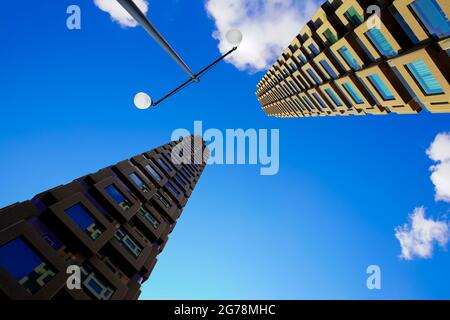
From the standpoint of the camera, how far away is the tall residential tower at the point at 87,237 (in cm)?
938

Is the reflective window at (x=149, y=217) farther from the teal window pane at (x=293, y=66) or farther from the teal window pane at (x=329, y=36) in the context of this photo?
the teal window pane at (x=293, y=66)

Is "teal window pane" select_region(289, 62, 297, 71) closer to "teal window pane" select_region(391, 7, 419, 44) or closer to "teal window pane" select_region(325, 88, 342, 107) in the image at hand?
"teal window pane" select_region(325, 88, 342, 107)

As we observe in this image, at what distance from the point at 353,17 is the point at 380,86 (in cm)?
399

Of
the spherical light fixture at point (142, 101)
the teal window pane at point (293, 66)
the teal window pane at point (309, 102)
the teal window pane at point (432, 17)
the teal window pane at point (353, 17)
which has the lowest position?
the teal window pane at point (309, 102)

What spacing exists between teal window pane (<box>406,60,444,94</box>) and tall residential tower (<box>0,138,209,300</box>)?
49.7ft

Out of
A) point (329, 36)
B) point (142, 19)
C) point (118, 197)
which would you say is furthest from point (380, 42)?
point (118, 197)

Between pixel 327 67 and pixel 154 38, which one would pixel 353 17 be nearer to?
pixel 327 67

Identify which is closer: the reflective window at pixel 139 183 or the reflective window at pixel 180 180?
the reflective window at pixel 139 183

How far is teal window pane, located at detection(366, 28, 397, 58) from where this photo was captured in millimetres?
13633

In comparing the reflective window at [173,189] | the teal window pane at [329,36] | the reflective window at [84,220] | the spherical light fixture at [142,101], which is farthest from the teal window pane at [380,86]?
the reflective window at [173,189]

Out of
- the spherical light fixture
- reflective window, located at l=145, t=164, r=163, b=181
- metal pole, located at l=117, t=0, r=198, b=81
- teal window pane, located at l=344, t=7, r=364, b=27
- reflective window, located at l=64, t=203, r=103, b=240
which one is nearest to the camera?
metal pole, located at l=117, t=0, r=198, b=81

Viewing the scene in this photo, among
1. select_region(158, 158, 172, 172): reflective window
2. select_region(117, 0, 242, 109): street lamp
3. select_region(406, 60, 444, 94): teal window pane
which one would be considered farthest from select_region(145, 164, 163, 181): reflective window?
select_region(406, 60, 444, 94): teal window pane

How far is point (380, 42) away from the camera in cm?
1404
